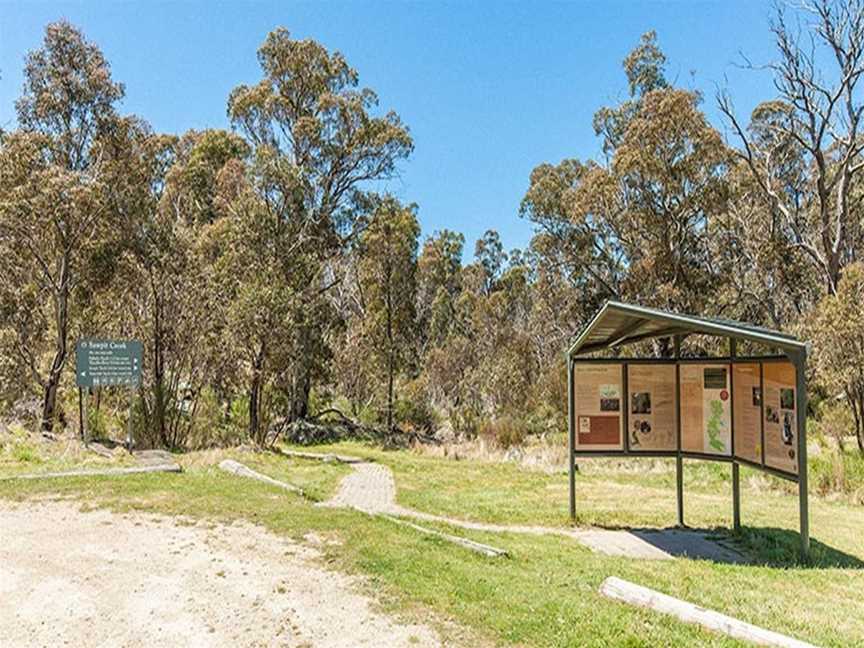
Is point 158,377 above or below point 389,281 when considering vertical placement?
below

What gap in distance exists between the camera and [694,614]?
3885 mm

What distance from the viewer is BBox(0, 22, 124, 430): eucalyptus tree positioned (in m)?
14.5

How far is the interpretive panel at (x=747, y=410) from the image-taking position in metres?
6.87

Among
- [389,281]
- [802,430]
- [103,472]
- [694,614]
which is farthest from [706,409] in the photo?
[389,281]

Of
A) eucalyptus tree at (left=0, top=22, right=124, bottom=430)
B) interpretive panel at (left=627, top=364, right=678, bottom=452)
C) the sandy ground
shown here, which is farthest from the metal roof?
eucalyptus tree at (left=0, top=22, right=124, bottom=430)

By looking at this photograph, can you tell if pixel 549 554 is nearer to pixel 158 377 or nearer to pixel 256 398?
pixel 256 398

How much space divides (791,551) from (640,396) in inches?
93.2

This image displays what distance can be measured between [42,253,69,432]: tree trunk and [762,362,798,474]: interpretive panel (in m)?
15.7

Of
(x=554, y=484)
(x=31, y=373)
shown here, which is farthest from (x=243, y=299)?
(x=554, y=484)

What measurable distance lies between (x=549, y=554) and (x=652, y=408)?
114 inches

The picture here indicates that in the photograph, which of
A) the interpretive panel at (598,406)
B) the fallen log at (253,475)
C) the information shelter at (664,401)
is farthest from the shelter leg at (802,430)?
the fallen log at (253,475)

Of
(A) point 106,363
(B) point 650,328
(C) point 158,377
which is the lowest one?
(C) point 158,377

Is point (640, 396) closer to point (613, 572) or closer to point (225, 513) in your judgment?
point (613, 572)

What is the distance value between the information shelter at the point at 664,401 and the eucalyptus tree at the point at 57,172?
13.1 m
